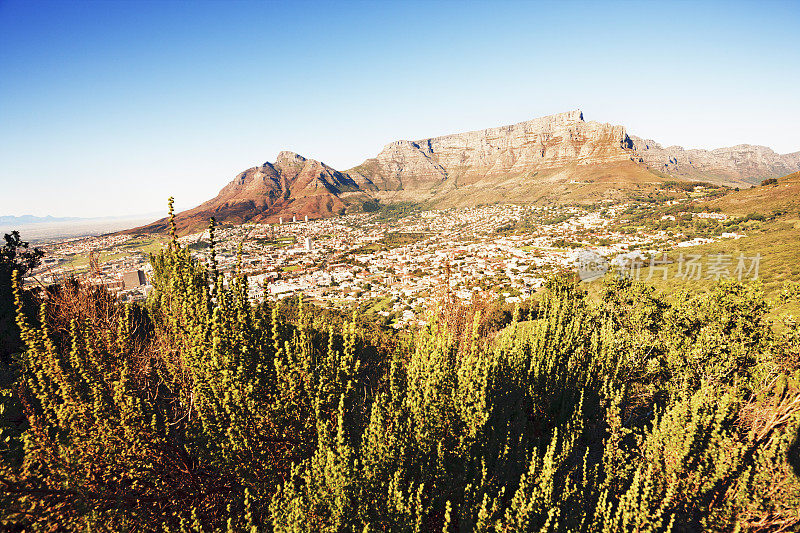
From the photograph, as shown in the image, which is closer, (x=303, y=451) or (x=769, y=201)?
(x=303, y=451)

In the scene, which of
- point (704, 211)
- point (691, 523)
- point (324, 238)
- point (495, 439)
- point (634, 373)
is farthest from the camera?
point (324, 238)

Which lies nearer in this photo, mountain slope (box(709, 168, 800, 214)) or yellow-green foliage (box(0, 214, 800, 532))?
yellow-green foliage (box(0, 214, 800, 532))

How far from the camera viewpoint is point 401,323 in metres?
40.8

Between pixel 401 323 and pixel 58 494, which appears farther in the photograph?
pixel 401 323

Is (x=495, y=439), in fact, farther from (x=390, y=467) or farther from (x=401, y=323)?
(x=401, y=323)

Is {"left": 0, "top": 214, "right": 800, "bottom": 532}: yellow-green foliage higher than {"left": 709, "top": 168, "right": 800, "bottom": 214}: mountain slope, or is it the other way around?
{"left": 709, "top": 168, "right": 800, "bottom": 214}: mountain slope

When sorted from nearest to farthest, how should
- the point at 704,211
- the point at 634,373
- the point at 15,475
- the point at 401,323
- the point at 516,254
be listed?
the point at 15,475, the point at 634,373, the point at 401,323, the point at 516,254, the point at 704,211

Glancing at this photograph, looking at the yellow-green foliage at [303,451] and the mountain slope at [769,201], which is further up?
the mountain slope at [769,201]

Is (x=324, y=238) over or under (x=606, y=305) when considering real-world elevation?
over

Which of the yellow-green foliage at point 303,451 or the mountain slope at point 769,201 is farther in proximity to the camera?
the mountain slope at point 769,201

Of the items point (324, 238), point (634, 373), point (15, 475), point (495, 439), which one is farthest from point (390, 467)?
point (324, 238)

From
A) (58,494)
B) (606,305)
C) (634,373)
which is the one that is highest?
(58,494)

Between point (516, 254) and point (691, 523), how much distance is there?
78.5 metres

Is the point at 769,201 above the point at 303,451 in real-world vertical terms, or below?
above
